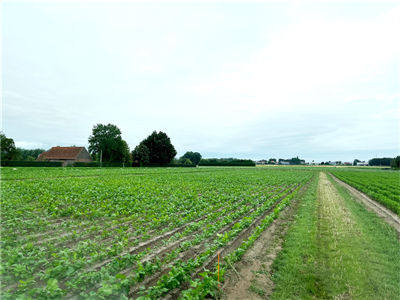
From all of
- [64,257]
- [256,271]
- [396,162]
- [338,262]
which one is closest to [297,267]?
[256,271]

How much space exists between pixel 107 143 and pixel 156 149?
1563 centimetres

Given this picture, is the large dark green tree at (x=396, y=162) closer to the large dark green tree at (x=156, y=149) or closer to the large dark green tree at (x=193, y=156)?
the large dark green tree at (x=156, y=149)

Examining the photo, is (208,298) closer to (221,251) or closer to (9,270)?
(221,251)

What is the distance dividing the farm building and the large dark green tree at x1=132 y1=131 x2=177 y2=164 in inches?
622

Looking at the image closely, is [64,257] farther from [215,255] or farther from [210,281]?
[215,255]

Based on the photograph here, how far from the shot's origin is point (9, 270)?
4227 millimetres

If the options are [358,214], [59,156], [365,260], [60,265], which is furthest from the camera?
[59,156]

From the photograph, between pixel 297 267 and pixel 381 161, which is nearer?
pixel 297 267

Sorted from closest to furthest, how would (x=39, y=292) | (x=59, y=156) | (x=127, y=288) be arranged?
1. (x=39, y=292)
2. (x=127, y=288)
3. (x=59, y=156)

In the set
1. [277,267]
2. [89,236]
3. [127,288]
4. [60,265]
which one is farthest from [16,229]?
[277,267]

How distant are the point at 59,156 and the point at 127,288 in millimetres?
77381

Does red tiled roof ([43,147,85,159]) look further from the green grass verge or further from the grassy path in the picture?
the grassy path

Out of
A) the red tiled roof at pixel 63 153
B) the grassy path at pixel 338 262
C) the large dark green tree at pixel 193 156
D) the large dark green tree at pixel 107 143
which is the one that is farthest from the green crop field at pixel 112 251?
the large dark green tree at pixel 193 156

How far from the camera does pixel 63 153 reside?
68.9 meters
